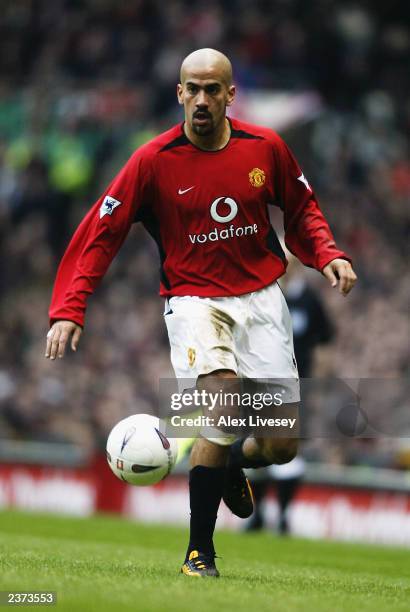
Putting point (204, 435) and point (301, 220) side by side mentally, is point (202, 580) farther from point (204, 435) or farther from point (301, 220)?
point (301, 220)

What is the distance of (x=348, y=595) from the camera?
5.62 m

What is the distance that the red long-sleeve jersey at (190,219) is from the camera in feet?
21.1

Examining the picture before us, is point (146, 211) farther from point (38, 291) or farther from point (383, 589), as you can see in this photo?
point (38, 291)

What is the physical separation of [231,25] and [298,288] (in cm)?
1177

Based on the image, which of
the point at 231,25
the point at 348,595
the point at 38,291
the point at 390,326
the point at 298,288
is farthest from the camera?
the point at 231,25

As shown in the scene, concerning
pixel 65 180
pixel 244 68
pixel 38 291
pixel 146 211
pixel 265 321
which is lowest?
pixel 265 321

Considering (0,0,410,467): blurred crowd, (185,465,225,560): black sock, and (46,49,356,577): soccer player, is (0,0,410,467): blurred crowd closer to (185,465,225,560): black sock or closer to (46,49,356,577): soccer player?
(46,49,356,577): soccer player

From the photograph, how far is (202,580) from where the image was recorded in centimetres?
581

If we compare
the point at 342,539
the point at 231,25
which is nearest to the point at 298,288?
the point at 342,539

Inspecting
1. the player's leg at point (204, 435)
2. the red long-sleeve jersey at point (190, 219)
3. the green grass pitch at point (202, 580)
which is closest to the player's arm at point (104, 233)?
the red long-sleeve jersey at point (190, 219)

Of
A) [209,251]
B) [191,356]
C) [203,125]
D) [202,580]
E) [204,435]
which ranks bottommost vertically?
[202,580]

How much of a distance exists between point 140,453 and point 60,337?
25.2 inches

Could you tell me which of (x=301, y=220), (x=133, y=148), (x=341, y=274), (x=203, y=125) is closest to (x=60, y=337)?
(x=203, y=125)

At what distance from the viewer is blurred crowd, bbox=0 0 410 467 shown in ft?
57.9
